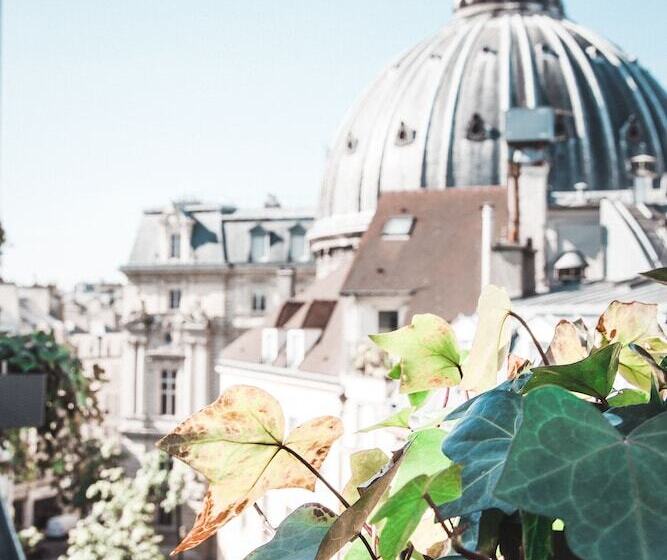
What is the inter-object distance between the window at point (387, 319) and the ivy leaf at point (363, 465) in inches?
674

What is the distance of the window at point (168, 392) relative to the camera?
149 feet

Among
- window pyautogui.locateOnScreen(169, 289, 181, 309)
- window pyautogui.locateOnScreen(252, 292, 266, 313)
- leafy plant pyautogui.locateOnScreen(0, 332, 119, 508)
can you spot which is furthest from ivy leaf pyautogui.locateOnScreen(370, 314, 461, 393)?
window pyautogui.locateOnScreen(169, 289, 181, 309)

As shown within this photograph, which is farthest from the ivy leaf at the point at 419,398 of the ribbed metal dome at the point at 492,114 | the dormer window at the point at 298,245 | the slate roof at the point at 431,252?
the dormer window at the point at 298,245

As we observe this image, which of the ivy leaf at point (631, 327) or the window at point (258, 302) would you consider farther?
the window at point (258, 302)

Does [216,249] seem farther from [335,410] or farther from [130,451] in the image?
[335,410]

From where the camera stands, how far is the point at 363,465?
3.83ft

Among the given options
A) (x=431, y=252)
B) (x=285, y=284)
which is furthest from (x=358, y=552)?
(x=285, y=284)

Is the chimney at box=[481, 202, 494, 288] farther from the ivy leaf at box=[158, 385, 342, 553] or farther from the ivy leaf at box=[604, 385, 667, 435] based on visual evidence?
the ivy leaf at box=[604, 385, 667, 435]

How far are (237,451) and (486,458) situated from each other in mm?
272

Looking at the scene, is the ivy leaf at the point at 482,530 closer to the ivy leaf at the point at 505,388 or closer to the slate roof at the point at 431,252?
the ivy leaf at the point at 505,388

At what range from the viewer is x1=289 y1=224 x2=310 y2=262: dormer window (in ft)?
164

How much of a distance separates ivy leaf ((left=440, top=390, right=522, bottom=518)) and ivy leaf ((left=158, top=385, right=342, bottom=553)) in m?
0.20

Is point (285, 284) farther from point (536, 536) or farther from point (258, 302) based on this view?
point (536, 536)

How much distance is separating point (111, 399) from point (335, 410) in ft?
121
